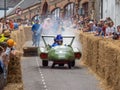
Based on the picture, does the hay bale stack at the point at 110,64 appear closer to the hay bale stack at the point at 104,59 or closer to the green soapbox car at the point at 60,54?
the hay bale stack at the point at 104,59

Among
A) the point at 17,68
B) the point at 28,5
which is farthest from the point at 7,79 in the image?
the point at 28,5

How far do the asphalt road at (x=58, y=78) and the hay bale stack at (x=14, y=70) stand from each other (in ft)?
9.36

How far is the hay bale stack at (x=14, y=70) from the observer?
537 inches

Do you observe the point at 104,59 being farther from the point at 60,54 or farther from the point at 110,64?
the point at 60,54

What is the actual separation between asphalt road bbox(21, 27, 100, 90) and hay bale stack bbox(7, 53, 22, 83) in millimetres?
2854

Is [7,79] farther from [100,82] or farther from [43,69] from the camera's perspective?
[43,69]

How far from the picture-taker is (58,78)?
768 inches

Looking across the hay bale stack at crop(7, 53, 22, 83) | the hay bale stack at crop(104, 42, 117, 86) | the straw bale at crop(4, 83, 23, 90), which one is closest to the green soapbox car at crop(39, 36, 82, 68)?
the hay bale stack at crop(104, 42, 117, 86)

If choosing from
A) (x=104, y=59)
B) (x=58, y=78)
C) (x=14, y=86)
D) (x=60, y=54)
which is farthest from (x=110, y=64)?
(x=60, y=54)

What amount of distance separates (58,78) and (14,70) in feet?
18.9

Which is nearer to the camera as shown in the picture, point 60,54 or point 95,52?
point 95,52

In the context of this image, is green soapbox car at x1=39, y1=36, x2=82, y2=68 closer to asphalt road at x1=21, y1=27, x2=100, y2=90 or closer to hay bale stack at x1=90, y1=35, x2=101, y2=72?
asphalt road at x1=21, y1=27, x2=100, y2=90

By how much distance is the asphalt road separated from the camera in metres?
17.2

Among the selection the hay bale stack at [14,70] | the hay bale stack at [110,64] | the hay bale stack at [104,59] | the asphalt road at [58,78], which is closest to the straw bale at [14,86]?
the hay bale stack at [14,70]
